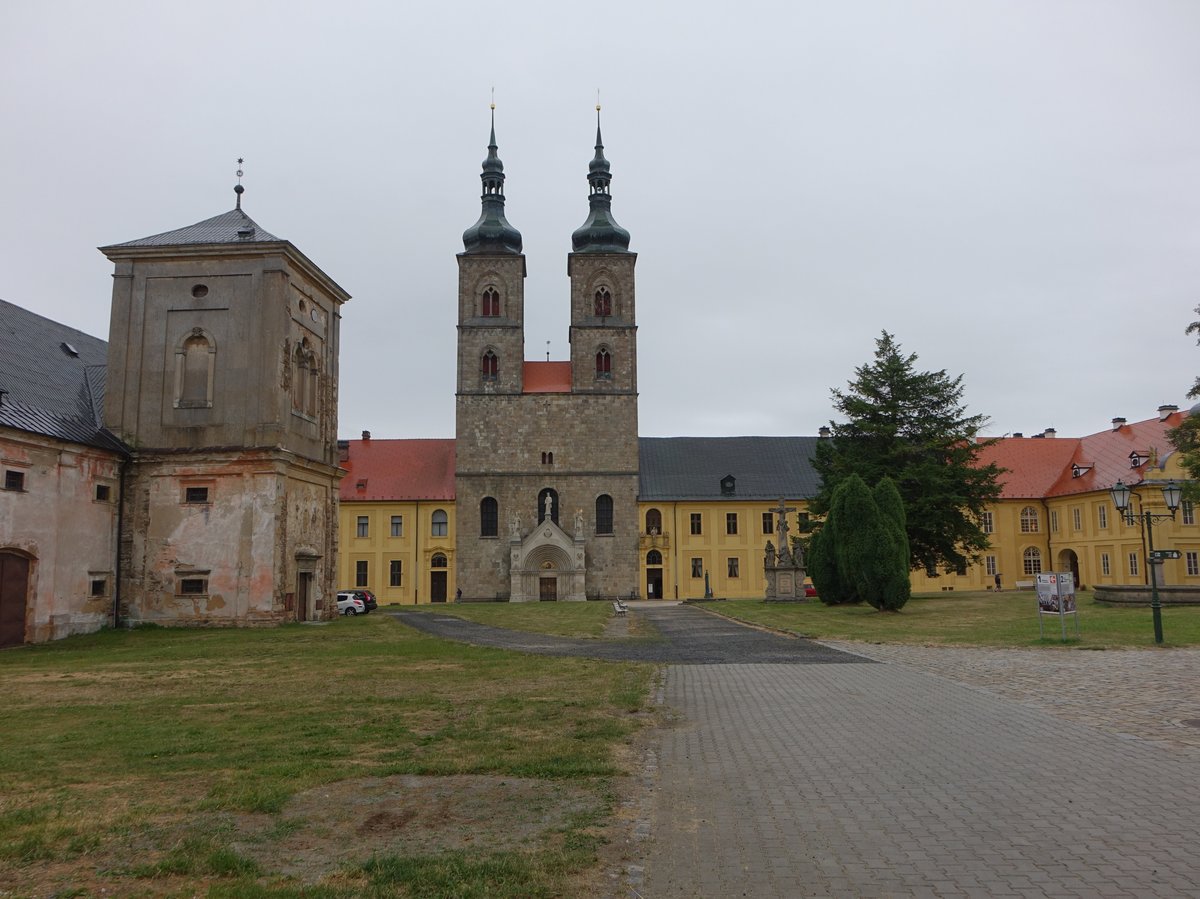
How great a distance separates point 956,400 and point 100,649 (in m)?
37.6

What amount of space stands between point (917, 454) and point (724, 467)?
20868mm

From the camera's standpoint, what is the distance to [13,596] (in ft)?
77.3

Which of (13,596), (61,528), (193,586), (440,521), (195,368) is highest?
(195,368)

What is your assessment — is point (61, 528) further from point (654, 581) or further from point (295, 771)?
point (654, 581)

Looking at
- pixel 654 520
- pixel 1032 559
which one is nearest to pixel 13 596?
pixel 654 520

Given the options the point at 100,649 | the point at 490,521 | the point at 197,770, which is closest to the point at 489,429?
the point at 490,521

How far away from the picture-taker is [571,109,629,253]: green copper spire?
60875 mm

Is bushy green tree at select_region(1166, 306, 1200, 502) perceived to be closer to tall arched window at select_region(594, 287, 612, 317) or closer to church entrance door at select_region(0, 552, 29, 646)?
tall arched window at select_region(594, 287, 612, 317)

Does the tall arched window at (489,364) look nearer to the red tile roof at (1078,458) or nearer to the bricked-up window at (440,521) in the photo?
the bricked-up window at (440,521)

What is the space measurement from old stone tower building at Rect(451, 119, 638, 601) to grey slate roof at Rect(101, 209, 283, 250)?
2661 cm

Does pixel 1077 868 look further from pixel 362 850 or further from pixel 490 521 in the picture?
pixel 490 521

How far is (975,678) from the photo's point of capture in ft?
46.1

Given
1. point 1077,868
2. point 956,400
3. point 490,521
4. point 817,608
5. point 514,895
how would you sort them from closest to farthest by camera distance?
point 514,895
point 1077,868
point 817,608
point 956,400
point 490,521

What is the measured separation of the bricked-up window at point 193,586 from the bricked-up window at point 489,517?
95.7 ft
